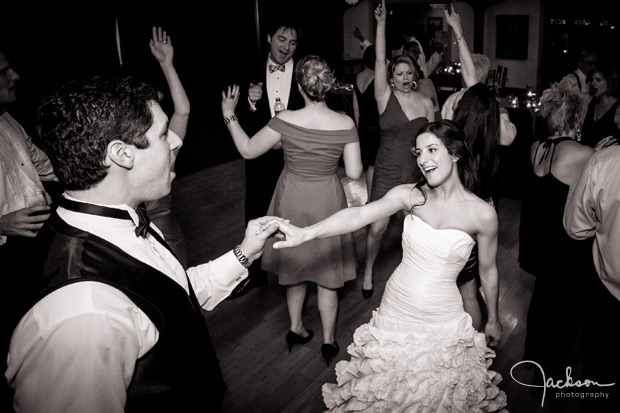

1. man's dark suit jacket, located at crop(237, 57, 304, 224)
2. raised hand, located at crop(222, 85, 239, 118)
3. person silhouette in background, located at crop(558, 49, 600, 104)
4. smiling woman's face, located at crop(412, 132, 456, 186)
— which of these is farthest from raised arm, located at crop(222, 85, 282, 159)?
person silhouette in background, located at crop(558, 49, 600, 104)

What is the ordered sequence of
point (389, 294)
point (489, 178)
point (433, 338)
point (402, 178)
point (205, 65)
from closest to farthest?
point (433, 338), point (389, 294), point (489, 178), point (402, 178), point (205, 65)

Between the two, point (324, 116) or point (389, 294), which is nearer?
point (389, 294)

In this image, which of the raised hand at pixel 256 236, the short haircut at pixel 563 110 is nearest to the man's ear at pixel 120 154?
the raised hand at pixel 256 236

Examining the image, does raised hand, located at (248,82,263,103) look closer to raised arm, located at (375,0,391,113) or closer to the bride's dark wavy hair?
raised arm, located at (375,0,391,113)

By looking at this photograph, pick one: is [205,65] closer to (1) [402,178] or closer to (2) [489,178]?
(1) [402,178]

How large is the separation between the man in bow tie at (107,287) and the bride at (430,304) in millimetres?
765

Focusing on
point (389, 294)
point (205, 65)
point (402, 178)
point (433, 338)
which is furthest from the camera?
point (205, 65)

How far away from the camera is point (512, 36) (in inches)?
466

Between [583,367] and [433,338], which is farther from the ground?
[433,338]

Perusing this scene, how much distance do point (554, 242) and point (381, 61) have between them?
4.99 feet

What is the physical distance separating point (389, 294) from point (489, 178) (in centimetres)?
95

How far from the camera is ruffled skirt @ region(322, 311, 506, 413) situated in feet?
6.42

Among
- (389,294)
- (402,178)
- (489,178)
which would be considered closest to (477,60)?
(402,178)

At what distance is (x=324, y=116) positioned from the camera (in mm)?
2748
